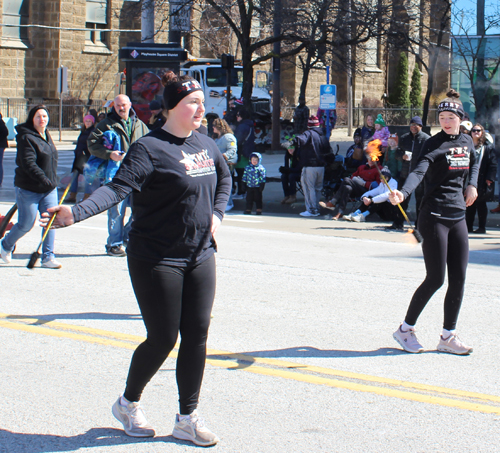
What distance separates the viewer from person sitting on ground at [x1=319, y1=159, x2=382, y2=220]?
45.1ft

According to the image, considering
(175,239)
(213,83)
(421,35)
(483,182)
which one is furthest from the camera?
(213,83)

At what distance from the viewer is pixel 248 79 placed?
20266 millimetres

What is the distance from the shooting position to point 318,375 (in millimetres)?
4984

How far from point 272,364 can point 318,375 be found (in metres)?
0.37

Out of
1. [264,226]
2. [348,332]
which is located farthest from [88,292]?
[264,226]

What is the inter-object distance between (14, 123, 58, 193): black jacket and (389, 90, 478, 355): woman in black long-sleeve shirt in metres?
4.35

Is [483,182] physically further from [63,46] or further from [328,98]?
[63,46]

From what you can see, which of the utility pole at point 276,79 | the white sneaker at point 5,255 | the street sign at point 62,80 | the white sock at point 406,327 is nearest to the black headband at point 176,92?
the white sock at point 406,327

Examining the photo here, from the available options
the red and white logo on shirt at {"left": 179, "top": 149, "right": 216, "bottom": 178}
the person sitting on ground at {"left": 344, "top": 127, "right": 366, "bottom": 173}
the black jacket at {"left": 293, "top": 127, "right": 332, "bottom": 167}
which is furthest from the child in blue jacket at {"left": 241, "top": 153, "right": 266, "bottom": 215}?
the red and white logo on shirt at {"left": 179, "top": 149, "right": 216, "bottom": 178}

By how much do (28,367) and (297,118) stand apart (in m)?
15.6

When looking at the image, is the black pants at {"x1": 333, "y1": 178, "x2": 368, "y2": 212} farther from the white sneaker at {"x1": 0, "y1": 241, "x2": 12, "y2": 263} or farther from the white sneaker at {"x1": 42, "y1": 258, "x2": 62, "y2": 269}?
the white sneaker at {"x1": 0, "y1": 241, "x2": 12, "y2": 263}

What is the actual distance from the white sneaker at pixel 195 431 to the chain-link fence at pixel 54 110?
3242 centimetres

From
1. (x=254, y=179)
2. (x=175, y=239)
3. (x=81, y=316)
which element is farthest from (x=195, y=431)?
(x=254, y=179)

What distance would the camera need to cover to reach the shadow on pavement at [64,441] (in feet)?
12.7
